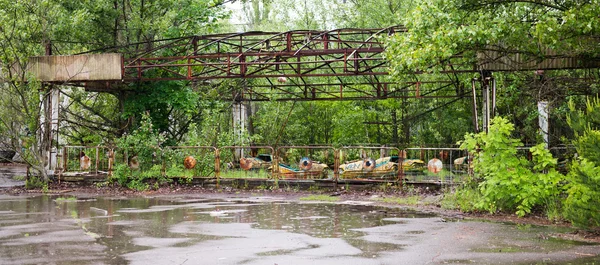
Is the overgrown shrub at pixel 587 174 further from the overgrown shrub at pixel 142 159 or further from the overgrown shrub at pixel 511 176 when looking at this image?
the overgrown shrub at pixel 142 159

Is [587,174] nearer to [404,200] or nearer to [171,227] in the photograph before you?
[404,200]

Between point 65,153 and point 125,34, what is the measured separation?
20.1ft

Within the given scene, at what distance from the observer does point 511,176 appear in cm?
1464

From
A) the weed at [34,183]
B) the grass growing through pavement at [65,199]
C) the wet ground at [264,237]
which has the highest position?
the weed at [34,183]

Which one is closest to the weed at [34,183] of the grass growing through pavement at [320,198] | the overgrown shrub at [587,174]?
the grass growing through pavement at [320,198]

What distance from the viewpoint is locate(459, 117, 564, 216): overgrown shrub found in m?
14.5

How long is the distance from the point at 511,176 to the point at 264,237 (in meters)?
6.28

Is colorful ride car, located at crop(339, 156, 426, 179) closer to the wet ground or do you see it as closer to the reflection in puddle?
the reflection in puddle

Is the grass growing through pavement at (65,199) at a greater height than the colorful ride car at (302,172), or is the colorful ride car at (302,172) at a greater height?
the colorful ride car at (302,172)

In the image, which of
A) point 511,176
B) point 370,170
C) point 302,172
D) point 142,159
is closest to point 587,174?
point 511,176

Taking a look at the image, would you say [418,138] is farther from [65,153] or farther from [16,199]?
[16,199]

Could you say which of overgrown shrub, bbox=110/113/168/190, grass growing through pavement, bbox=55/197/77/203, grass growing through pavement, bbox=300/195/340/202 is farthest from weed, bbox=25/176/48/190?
grass growing through pavement, bbox=300/195/340/202

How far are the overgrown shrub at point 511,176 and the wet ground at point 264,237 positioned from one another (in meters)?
1.22

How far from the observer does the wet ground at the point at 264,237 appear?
9.90 meters
